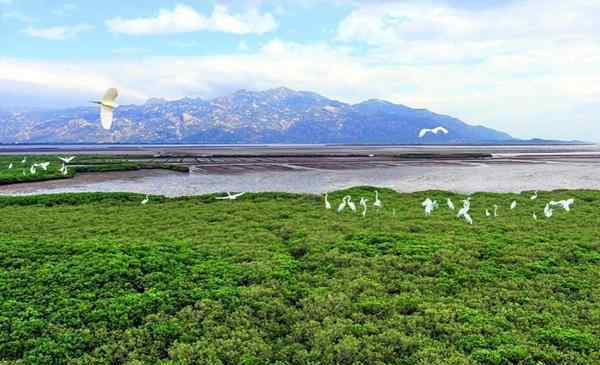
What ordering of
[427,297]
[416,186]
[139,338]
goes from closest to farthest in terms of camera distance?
[139,338] < [427,297] < [416,186]

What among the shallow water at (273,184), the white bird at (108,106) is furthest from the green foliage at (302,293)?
the shallow water at (273,184)

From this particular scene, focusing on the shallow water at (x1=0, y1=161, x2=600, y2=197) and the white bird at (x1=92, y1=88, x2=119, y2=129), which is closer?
the white bird at (x1=92, y1=88, x2=119, y2=129)

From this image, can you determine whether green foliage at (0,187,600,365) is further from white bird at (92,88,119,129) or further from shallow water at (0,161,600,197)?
shallow water at (0,161,600,197)

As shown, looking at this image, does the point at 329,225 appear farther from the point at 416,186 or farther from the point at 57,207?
the point at 416,186

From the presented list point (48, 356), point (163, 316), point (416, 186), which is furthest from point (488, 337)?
point (416, 186)

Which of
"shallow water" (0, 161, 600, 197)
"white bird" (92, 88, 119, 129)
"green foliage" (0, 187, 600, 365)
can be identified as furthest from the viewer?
"shallow water" (0, 161, 600, 197)

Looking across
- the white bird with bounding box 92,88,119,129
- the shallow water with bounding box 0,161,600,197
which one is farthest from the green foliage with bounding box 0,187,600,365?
the shallow water with bounding box 0,161,600,197

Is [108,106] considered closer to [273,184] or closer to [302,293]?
[302,293]
